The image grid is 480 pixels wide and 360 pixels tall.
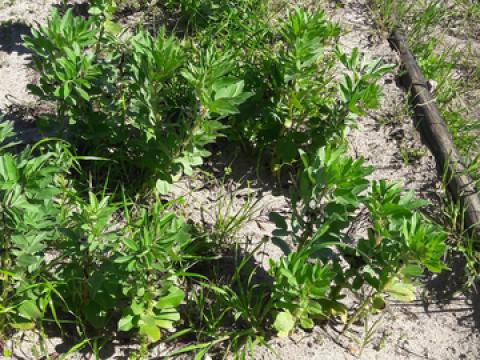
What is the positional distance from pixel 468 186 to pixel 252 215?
132 centimetres

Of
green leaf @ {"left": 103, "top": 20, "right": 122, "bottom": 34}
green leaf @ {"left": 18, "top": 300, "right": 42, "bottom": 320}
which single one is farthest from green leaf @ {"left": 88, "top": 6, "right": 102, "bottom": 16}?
green leaf @ {"left": 18, "top": 300, "right": 42, "bottom": 320}

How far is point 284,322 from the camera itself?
8.75ft

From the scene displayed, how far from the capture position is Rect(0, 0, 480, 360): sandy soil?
291 centimetres

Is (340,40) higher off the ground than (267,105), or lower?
higher

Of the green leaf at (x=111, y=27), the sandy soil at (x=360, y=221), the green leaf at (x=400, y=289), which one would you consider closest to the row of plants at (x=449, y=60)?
the sandy soil at (x=360, y=221)

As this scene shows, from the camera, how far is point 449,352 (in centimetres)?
302

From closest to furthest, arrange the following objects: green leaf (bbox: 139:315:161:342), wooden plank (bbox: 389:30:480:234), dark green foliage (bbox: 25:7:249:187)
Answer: green leaf (bbox: 139:315:161:342) < dark green foliage (bbox: 25:7:249:187) < wooden plank (bbox: 389:30:480:234)

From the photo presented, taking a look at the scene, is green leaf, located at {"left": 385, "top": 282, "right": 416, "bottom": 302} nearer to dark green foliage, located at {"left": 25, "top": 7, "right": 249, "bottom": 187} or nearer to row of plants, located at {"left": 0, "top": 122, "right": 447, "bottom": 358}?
row of plants, located at {"left": 0, "top": 122, "right": 447, "bottom": 358}

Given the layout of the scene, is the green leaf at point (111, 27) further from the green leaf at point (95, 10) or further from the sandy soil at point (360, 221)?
the sandy soil at point (360, 221)

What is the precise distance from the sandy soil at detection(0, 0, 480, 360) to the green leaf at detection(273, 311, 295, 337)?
0.56 feet

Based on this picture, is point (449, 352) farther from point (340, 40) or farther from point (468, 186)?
point (340, 40)

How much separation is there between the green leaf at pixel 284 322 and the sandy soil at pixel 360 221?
169 mm

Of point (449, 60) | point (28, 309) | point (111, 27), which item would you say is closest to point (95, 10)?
point (111, 27)

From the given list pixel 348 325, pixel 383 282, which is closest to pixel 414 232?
pixel 383 282
